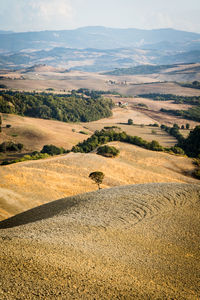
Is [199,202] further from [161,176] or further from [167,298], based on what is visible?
[161,176]

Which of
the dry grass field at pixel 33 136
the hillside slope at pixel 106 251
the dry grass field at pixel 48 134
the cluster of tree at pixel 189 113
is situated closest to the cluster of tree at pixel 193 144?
the dry grass field at pixel 48 134

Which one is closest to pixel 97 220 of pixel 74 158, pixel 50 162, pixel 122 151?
pixel 50 162

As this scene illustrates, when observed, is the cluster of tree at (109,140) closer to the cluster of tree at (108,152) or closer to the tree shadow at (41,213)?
the cluster of tree at (108,152)

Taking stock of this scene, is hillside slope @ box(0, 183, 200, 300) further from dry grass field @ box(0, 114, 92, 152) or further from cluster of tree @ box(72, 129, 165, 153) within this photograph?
dry grass field @ box(0, 114, 92, 152)

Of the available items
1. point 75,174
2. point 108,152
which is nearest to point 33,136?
point 108,152

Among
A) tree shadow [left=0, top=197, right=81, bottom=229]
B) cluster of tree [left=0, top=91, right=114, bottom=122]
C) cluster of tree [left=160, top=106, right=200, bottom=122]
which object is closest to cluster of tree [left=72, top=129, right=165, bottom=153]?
tree shadow [left=0, top=197, right=81, bottom=229]

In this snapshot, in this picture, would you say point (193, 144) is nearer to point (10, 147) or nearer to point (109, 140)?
point (109, 140)

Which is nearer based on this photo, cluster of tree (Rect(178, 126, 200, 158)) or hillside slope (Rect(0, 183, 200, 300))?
hillside slope (Rect(0, 183, 200, 300))
